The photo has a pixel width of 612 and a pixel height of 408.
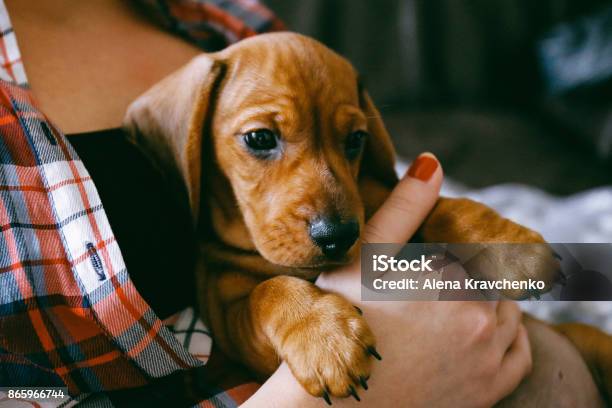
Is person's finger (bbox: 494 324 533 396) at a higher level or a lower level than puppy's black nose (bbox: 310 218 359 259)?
lower

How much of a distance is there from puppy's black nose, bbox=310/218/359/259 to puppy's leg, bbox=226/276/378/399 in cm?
8

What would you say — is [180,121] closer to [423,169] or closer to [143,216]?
[143,216]

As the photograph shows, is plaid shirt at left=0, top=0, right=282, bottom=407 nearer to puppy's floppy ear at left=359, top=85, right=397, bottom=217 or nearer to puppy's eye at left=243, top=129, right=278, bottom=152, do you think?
puppy's eye at left=243, top=129, right=278, bottom=152

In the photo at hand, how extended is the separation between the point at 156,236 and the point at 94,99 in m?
0.38

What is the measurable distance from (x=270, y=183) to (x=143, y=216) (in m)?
0.27

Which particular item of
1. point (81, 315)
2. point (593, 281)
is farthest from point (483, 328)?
point (81, 315)

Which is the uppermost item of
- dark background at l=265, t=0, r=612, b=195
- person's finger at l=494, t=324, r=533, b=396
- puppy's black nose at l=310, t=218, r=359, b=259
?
puppy's black nose at l=310, t=218, r=359, b=259

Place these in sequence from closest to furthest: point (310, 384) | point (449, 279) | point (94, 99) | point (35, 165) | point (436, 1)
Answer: point (310, 384) < point (35, 165) < point (449, 279) < point (94, 99) < point (436, 1)

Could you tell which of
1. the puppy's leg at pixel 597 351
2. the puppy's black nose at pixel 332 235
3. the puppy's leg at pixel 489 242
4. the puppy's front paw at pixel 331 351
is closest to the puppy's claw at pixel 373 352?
the puppy's front paw at pixel 331 351

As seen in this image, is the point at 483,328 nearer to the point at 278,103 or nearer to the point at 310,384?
the point at 310,384

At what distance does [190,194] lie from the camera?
115 centimetres

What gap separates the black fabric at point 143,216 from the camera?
109 cm

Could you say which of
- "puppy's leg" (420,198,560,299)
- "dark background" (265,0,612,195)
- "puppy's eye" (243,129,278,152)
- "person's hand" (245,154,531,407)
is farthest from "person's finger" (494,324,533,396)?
"dark background" (265,0,612,195)

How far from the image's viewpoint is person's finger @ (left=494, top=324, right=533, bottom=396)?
1.09 m
